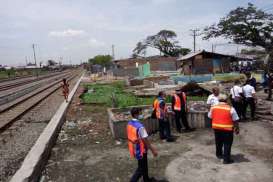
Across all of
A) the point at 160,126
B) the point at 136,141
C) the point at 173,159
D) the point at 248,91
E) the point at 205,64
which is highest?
the point at 205,64

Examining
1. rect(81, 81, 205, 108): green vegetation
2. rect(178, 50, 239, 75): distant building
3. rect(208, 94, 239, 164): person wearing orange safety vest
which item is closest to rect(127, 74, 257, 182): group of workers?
rect(208, 94, 239, 164): person wearing orange safety vest

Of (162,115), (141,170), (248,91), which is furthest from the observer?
(248,91)

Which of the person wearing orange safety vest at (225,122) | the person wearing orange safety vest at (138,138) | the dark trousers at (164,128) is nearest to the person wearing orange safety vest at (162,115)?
the dark trousers at (164,128)

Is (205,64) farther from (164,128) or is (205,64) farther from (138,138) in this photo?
(138,138)

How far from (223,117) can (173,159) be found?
1.60 metres

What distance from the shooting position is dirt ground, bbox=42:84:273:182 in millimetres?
6191

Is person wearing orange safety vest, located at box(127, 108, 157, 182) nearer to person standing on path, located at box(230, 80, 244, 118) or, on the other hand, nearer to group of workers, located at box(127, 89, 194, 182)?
group of workers, located at box(127, 89, 194, 182)

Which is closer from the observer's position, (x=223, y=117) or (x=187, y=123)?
(x=223, y=117)

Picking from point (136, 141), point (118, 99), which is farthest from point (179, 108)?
point (118, 99)

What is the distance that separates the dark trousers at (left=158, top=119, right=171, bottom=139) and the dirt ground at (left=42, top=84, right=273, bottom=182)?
0.26 meters

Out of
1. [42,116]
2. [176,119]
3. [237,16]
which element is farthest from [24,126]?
[237,16]

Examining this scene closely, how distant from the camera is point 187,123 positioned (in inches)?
384

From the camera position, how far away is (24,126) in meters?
12.3

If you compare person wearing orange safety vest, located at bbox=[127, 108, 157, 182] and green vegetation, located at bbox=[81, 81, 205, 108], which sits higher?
person wearing orange safety vest, located at bbox=[127, 108, 157, 182]
